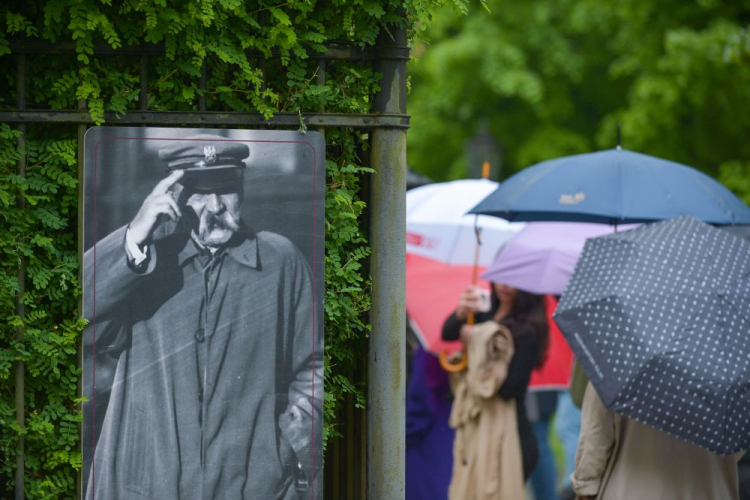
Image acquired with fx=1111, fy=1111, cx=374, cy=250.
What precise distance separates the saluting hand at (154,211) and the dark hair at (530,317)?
4454 mm

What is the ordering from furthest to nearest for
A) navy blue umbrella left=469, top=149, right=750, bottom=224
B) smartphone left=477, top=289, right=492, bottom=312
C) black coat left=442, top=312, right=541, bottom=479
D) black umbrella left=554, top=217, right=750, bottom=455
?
1. smartphone left=477, top=289, right=492, bottom=312
2. black coat left=442, top=312, right=541, bottom=479
3. navy blue umbrella left=469, top=149, right=750, bottom=224
4. black umbrella left=554, top=217, right=750, bottom=455

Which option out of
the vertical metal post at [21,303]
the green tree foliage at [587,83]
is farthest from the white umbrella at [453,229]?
the green tree foliage at [587,83]

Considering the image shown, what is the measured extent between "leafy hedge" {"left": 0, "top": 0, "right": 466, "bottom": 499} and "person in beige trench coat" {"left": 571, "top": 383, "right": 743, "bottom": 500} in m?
2.23

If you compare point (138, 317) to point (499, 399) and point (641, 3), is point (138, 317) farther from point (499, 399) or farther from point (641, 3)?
point (641, 3)

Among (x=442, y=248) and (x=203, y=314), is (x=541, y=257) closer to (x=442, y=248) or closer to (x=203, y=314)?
(x=442, y=248)

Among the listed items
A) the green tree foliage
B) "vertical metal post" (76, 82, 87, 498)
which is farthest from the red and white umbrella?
the green tree foliage

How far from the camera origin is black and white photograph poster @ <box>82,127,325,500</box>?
11.0ft

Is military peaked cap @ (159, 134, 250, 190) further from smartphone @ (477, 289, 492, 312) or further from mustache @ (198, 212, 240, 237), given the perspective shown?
smartphone @ (477, 289, 492, 312)

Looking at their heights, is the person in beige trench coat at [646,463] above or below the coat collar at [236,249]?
below

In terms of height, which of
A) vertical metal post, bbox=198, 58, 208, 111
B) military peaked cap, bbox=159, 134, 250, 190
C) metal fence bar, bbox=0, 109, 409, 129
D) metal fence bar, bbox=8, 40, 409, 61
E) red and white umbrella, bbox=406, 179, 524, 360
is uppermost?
metal fence bar, bbox=8, 40, 409, 61

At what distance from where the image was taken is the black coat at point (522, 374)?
7.46 m

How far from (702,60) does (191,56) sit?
13.7 meters

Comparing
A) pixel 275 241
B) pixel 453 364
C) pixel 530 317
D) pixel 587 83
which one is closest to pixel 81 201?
pixel 275 241

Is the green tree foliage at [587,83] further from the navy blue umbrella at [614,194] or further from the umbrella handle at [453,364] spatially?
the umbrella handle at [453,364]
